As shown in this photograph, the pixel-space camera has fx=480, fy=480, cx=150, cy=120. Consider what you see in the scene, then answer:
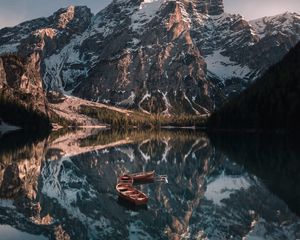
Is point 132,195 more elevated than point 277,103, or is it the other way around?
point 277,103

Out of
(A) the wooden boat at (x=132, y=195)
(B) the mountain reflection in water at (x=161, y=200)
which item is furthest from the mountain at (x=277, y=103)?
(A) the wooden boat at (x=132, y=195)

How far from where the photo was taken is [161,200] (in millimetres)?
55938

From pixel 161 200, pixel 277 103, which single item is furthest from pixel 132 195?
pixel 277 103

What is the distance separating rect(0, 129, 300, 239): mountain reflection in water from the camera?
1618 inches

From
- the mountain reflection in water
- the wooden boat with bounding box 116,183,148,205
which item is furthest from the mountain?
the wooden boat with bounding box 116,183,148,205

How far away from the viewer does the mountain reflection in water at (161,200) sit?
41.1 m

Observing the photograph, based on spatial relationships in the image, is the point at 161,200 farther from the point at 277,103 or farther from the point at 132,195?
the point at 277,103

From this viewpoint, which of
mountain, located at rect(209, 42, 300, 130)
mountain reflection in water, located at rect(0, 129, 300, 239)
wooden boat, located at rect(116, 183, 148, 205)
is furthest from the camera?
mountain, located at rect(209, 42, 300, 130)

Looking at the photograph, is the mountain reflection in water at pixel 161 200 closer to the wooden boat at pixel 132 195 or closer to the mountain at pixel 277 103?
the wooden boat at pixel 132 195

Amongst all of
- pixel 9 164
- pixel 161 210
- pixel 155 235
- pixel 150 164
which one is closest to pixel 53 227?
pixel 155 235

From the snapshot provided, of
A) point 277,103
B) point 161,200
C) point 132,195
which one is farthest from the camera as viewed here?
point 277,103

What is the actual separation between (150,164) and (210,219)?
51.2m

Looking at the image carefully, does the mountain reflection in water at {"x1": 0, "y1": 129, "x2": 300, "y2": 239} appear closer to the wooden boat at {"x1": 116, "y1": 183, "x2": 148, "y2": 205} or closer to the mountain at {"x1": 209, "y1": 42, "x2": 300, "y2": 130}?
the wooden boat at {"x1": 116, "y1": 183, "x2": 148, "y2": 205}

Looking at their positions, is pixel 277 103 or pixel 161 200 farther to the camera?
pixel 277 103
